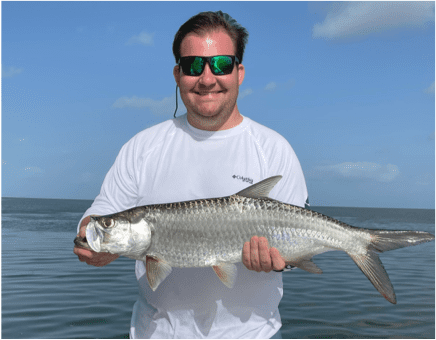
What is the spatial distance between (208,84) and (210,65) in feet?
0.75

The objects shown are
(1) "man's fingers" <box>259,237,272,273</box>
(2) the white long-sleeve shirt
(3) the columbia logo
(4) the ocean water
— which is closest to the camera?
(1) "man's fingers" <box>259,237,272,273</box>

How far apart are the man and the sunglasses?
0.03 ft

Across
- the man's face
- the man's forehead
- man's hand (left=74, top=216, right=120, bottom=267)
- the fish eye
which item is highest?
the man's forehead

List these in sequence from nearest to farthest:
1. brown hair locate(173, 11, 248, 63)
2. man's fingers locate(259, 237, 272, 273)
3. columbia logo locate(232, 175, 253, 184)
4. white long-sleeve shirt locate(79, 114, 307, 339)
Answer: man's fingers locate(259, 237, 272, 273) < white long-sleeve shirt locate(79, 114, 307, 339) < columbia logo locate(232, 175, 253, 184) < brown hair locate(173, 11, 248, 63)

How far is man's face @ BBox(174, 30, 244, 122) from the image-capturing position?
178 inches

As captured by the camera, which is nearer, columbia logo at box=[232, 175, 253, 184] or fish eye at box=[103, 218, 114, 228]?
fish eye at box=[103, 218, 114, 228]

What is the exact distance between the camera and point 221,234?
411 centimetres

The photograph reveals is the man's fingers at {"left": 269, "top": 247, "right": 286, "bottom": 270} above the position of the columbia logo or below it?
below

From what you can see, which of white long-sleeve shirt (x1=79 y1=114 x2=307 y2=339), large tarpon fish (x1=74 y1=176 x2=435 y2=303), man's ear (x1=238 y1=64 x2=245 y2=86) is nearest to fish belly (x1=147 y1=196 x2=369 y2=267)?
large tarpon fish (x1=74 y1=176 x2=435 y2=303)

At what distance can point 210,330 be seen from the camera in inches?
164

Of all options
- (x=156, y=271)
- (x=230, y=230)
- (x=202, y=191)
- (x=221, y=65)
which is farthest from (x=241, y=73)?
(x=156, y=271)

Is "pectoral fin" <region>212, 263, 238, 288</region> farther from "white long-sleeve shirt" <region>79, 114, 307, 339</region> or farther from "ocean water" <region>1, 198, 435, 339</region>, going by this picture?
"ocean water" <region>1, 198, 435, 339</region>

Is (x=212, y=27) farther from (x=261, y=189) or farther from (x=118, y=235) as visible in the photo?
(x=118, y=235)

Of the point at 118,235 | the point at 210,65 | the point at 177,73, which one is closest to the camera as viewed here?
the point at 118,235
